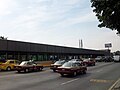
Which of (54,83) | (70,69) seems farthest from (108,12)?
(70,69)

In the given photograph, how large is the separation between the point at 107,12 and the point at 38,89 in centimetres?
631

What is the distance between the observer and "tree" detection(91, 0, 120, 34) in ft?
46.3

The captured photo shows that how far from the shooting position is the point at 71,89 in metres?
16.8

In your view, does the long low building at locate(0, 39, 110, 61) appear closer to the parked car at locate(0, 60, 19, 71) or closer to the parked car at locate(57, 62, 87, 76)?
the parked car at locate(0, 60, 19, 71)

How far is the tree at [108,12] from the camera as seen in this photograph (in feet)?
46.3

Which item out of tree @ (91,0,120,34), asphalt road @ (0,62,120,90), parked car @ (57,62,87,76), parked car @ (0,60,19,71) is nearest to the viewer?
tree @ (91,0,120,34)

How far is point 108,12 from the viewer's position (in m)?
14.6

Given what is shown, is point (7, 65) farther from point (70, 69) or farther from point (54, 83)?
point (54, 83)

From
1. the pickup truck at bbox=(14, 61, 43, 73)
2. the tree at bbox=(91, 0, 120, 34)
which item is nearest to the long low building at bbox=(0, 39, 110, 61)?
the pickup truck at bbox=(14, 61, 43, 73)

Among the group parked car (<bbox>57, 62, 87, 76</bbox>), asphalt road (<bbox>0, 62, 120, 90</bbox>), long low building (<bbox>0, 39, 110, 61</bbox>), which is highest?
long low building (<bbox>0, 39, 110, 61</bbox>)

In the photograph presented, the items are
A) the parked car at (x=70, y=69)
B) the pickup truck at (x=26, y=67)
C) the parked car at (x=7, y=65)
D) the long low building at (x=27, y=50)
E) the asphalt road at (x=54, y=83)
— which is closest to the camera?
the asphalt road at (x=54, y=83)

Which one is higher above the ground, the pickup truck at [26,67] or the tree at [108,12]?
the tree at [108,12]

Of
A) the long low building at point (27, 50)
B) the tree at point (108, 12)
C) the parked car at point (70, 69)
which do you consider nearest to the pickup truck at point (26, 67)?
the parked car at point (70, 69)

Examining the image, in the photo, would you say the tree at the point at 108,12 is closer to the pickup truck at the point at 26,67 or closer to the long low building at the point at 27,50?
the pickup truck at the point at 26,67
